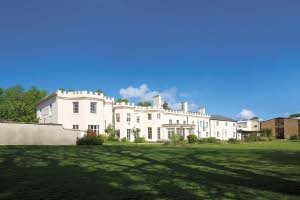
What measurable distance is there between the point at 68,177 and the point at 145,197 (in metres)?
2.83

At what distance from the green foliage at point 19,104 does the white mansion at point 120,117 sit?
10.1 metres

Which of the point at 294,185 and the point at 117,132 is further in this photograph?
the point at 117,132

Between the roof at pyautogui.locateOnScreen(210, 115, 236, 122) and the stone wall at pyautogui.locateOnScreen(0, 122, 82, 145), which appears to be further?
the roof at pyautogui.locateOnScreen(210, 115, 236, 122)

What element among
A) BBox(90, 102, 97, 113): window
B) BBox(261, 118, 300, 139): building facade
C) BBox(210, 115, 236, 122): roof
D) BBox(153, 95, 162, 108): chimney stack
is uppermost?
BBox(153, 95, 162, 108): chimney stack

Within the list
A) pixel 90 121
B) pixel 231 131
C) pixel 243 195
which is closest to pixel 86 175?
pixel 243 195

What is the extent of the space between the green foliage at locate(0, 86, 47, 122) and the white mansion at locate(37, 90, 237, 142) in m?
10.1

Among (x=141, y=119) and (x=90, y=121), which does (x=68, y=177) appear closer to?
(x=90, y=121)

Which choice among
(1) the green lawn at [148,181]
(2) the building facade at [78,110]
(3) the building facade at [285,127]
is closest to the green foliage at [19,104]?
(2) the building facade at [78,110]

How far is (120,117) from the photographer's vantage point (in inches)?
2302

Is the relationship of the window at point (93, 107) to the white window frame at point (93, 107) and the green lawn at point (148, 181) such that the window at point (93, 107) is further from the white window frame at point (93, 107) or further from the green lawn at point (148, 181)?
the green lawn at point (148, 181)

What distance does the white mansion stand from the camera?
50375 mm

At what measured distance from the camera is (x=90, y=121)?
50594 mm

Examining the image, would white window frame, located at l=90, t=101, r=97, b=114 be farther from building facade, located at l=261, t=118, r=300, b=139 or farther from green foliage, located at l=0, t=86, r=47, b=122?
building facade, located at l=261, t=118, r=300, b=139

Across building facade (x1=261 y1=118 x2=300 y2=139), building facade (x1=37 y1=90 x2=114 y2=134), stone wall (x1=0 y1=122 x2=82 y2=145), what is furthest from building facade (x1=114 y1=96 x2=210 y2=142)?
stone wall (x1=0 y1=122 x2=82 y2=145)
